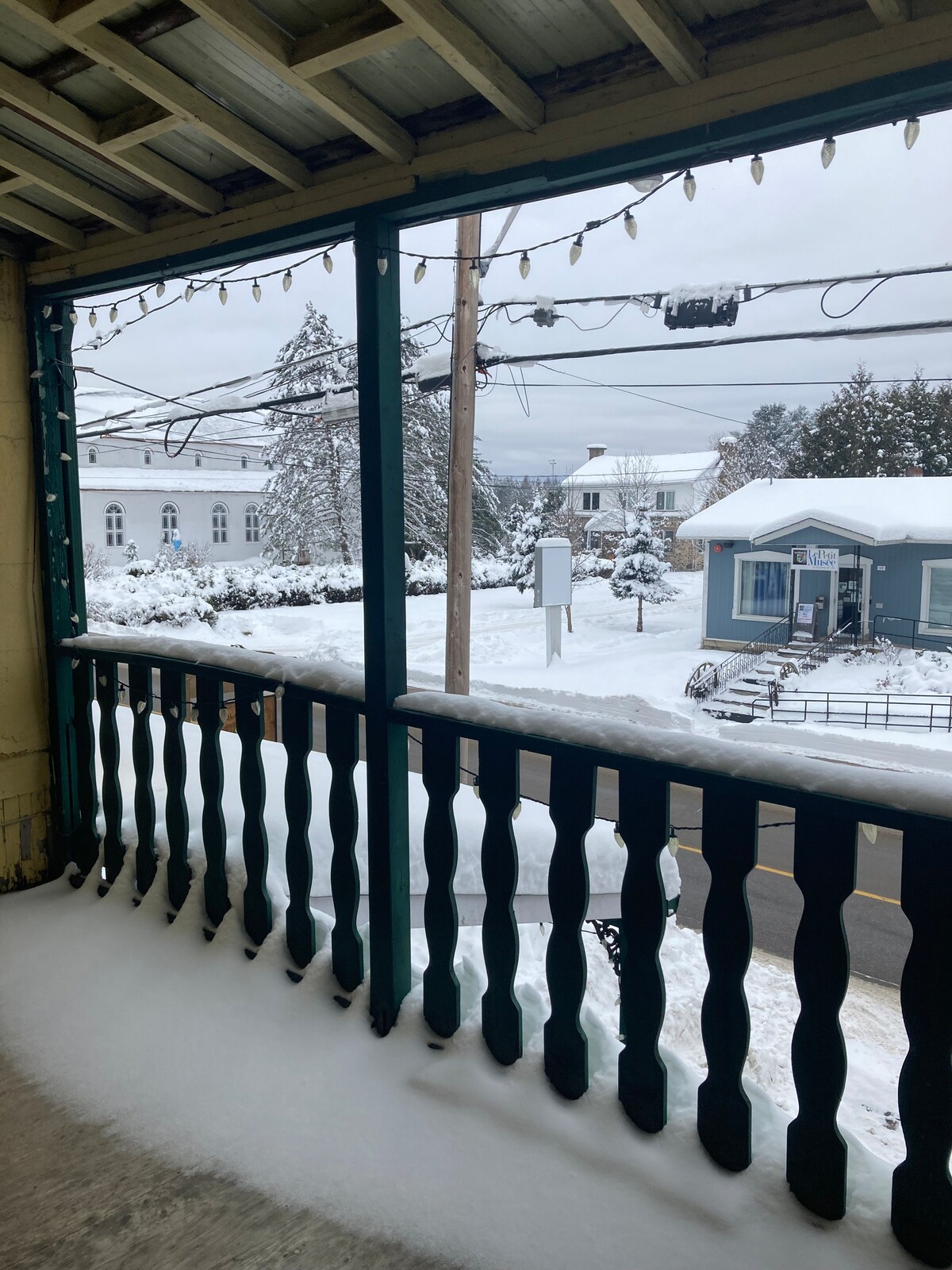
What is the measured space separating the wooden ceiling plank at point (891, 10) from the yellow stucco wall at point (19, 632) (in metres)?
2.35

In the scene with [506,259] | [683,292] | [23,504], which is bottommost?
[23,504]

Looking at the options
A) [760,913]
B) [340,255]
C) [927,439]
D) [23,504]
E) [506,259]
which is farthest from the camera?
[760,913]

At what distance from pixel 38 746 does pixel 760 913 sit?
5.35 meters

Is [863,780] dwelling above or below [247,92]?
below

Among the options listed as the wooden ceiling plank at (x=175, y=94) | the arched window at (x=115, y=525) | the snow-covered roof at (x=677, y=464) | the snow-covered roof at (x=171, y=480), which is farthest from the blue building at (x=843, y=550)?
the arched window at (x=115, y=525)

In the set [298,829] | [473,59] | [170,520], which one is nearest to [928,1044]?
[298,829]

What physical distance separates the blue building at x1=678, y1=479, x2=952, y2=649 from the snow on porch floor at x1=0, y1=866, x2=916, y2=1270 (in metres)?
2.30

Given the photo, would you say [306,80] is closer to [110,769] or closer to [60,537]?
[60,537]

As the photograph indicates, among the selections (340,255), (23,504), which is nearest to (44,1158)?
(23,504)

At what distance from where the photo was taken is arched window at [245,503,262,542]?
899 centimetres

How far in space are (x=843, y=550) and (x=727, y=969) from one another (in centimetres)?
253

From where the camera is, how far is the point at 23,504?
2.48 metres

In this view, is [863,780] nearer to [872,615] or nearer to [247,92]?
[247,92]

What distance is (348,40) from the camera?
4.35 ft
